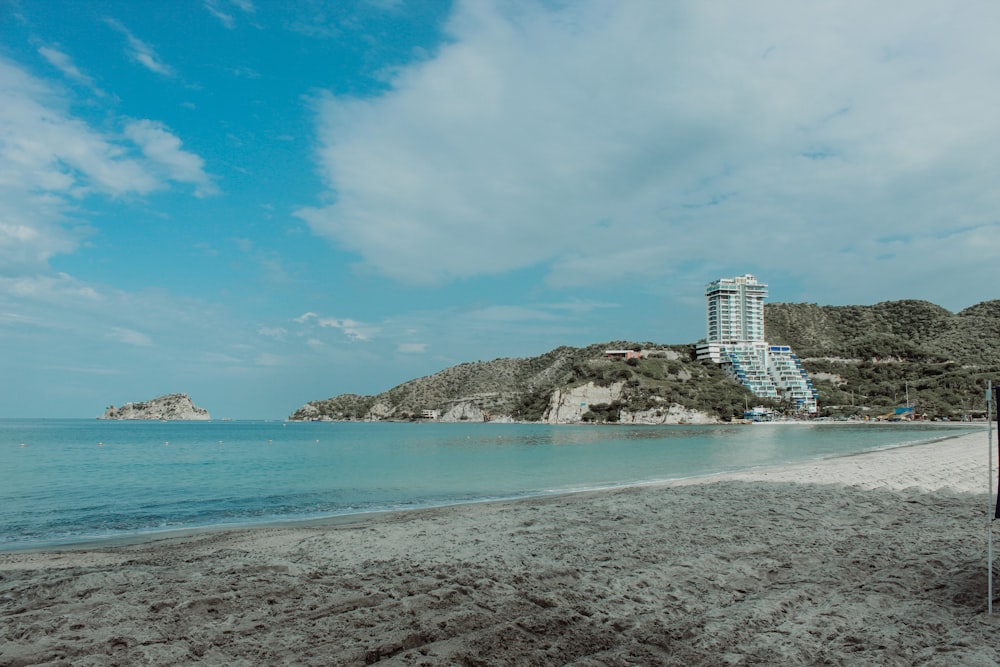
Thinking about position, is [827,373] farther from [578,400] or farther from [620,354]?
[578,400]

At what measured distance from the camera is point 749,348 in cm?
15538

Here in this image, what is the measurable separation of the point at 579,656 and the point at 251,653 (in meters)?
2.48

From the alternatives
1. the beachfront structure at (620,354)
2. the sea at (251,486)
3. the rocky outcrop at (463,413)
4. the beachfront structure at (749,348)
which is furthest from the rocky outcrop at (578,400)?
the sea at (251,486)

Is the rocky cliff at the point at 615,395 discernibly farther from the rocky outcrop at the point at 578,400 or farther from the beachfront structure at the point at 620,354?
the beachfront structure at the point at 620,354

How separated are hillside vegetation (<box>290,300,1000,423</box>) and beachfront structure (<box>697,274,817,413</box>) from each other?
12.8 feet

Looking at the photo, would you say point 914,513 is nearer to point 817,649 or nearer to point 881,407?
point 817,649

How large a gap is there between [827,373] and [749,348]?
61.1 feet

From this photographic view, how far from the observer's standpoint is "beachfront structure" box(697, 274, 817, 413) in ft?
453

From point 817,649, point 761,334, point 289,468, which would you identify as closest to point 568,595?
point 817,649

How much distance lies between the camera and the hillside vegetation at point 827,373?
392ft

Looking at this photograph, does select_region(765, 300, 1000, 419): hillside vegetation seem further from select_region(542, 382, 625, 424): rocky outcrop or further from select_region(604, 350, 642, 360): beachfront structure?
select_region(542, 382, 625, 424): rocky outcrop

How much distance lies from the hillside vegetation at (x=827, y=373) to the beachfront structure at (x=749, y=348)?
12.8ft

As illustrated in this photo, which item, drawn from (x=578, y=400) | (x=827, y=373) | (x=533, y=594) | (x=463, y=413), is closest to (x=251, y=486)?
(x=533, y=594)

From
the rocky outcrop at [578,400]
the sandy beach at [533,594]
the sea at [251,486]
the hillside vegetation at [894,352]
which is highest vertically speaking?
the hillside vegetation at [894,352]
